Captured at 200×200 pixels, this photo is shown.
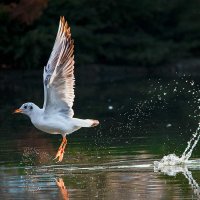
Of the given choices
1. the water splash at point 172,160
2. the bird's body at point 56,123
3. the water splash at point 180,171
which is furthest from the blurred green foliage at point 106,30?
the water splash at point 180,171

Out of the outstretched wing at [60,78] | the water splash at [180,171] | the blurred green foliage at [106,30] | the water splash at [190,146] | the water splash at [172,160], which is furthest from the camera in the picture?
the blurred green foliage at [106,30]

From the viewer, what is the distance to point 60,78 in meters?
13.7

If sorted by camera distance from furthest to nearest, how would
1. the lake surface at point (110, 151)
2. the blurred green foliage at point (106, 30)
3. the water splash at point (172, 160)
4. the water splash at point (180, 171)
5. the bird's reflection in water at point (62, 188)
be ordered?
the blurred green foliage at point (106, 30) < the water splash at point (172, 160) < the water splash at point (180, 171) < the lake surface at point (110, 151) < the bird's reflection in water at point (62, 188)

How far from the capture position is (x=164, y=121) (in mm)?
19859

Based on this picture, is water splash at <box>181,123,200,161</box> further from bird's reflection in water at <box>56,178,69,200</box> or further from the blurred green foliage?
the blurred green foliage

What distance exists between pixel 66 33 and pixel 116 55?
29.9 meters

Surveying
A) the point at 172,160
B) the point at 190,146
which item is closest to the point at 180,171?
the point at 172,160

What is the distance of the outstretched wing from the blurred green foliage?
25427mm

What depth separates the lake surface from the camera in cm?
1127

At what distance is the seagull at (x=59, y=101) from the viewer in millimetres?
13453

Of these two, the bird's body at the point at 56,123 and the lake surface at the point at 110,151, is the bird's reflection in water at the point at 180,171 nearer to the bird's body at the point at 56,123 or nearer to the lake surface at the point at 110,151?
the lake surface at the point at 110,151

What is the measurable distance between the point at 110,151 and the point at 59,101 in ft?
5.53

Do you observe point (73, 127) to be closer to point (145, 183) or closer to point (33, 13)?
point (145, 183)

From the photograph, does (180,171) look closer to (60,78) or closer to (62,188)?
(62,188)
